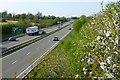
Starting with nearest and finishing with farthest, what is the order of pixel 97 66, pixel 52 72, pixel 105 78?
pixel 105 78
pixel 97 66
pixel 52 72

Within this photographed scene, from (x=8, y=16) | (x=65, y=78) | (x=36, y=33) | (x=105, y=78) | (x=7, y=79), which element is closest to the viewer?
(x=105, y=78)

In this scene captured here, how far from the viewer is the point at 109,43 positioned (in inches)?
293

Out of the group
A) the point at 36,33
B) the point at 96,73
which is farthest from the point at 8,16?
the point at 96,73

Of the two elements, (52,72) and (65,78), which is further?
(52,72)

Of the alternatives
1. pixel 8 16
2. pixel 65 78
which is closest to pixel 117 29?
pixel 65 78

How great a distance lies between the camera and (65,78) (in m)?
17.9

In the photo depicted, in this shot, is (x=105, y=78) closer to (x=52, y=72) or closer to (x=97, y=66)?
(x=97, y=66)

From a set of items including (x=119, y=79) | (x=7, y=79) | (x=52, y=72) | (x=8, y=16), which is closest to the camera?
(x=119, y=79)

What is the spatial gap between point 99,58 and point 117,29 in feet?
2.97

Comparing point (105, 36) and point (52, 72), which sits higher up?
point (105, 36)

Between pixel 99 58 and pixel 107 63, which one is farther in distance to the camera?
pixel 99 58

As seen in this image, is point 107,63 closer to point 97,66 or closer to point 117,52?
point 117,52

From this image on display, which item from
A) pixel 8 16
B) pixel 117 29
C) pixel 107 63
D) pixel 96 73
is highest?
pixel 117 29

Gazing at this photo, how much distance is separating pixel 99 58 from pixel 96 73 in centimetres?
84
